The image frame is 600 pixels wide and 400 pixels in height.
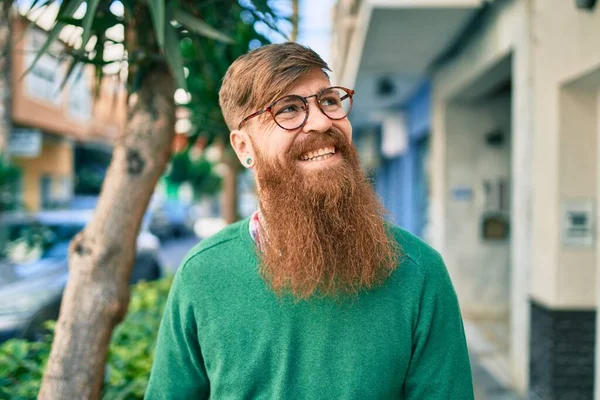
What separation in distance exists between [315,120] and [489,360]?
5013mm

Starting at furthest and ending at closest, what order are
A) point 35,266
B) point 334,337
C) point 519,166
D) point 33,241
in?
point 33,241 < point 35,266 < point 519,166 < point 334,337

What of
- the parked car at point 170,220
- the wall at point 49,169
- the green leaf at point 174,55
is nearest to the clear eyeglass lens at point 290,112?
the green leaf at point 174,55

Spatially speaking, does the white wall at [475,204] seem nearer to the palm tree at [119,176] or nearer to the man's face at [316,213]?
the palm tree at [119,176]

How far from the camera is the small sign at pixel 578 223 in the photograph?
13.4ft

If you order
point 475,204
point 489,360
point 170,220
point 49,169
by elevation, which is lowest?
point 489,360

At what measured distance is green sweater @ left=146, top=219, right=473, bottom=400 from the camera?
57.9 inches

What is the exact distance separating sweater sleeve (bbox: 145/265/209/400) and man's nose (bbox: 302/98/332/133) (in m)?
0.56

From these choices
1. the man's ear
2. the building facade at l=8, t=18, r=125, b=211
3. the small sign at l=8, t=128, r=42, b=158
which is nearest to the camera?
the man's ear

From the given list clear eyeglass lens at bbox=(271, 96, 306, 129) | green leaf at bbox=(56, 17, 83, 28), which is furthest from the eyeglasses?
green leaf at bbox=(56, 17, 83, 28)

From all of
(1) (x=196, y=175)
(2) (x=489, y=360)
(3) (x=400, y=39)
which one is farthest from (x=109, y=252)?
(1) (x=196, y=175)

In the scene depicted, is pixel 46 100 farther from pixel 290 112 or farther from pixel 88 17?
pixel 290 112

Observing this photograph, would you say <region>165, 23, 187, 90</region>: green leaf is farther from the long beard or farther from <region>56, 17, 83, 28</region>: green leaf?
the long beard

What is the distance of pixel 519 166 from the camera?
4.85m

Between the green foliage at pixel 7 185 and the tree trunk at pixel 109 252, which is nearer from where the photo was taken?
the tree trunk at pixel 109 252
